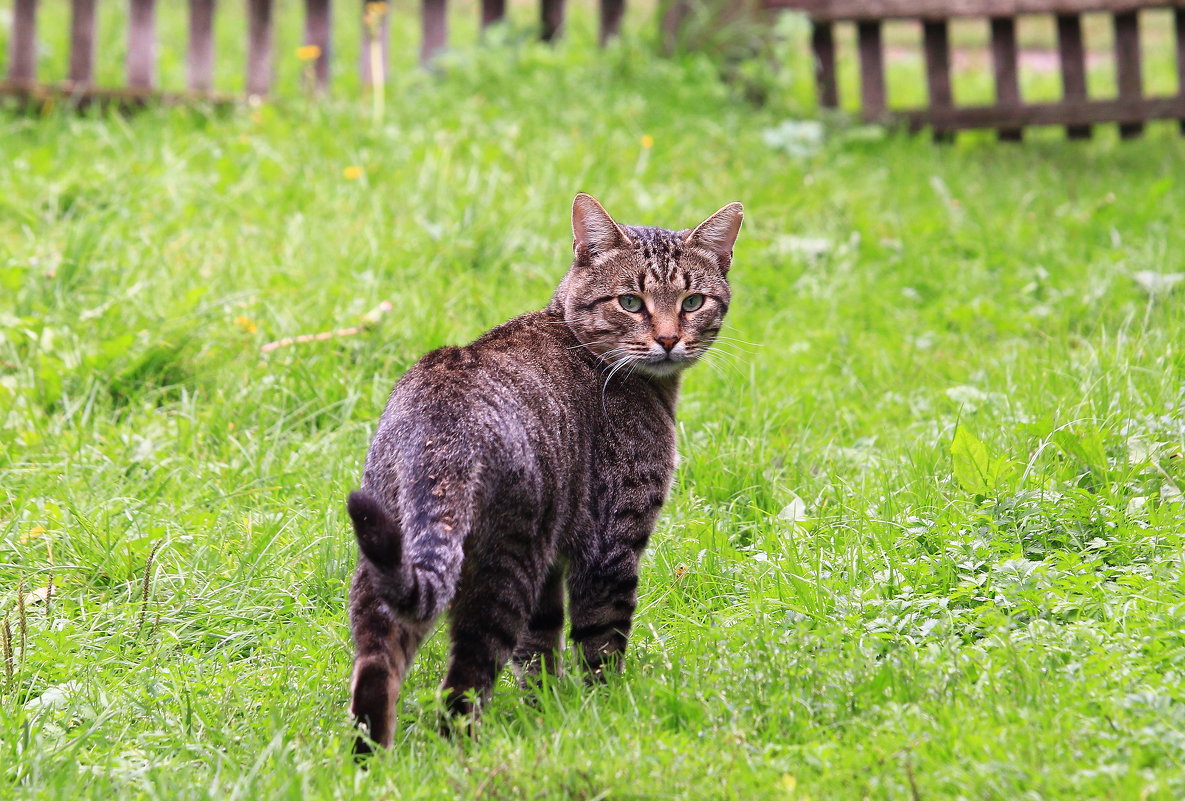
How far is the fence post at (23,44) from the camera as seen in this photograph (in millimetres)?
7527

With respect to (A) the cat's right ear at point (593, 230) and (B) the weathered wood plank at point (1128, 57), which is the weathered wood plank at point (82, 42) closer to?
(A) the cat's right ear at point (593, 230)

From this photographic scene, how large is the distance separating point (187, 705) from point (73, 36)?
242 inches

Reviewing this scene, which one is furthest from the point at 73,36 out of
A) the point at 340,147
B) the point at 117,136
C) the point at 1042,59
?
the point at 1042,59

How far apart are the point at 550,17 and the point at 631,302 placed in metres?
5.42

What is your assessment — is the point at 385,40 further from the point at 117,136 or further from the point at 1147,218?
the point at 1147,218

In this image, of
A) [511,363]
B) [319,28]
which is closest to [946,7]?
[319,28]

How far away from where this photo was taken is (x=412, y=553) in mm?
2631

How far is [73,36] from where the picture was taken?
7.58 m

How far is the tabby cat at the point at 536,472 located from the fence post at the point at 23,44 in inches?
215

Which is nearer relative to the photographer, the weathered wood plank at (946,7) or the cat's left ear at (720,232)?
the cat's left ear at (720,232)

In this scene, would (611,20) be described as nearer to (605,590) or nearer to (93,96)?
(93,96)

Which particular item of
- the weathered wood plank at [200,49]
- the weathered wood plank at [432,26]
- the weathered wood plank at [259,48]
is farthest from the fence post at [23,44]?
the weathered wood plank at [432,26]

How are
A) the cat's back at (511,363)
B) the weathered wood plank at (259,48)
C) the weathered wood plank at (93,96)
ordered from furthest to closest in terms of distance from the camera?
the weathered wood plank at (259,48) < the weathered wood plank at (93,96) < the cat's back at (511,363)

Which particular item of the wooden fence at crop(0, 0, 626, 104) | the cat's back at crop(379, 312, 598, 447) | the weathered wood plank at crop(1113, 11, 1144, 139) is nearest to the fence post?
the wooden fence at crop(0, 0, 626, 104)
